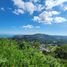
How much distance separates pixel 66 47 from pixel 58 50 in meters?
5.17

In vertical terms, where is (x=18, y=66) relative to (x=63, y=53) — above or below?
above

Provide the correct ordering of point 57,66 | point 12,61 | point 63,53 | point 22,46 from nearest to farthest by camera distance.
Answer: point 12,61 → point 57,66 → point 22,46 → point 63,53

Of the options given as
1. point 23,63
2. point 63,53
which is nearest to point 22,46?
point 23,63

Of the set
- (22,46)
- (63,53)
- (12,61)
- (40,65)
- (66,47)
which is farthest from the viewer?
(66,47)

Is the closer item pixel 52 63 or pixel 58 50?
pixel 52 63

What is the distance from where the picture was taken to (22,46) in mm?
17109

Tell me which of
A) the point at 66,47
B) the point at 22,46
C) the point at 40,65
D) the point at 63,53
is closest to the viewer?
the point at 40,65

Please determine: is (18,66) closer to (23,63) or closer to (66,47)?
(23,63)

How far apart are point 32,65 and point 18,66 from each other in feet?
2.58

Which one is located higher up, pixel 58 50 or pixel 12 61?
pixel 12 61

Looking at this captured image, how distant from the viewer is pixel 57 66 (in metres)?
10.5

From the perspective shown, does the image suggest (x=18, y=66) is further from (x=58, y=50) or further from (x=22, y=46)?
(x=58, y=50)

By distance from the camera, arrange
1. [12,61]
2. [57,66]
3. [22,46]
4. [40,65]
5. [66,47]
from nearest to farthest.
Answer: [12,61], [40,65], [57,66], [22,46], [66,47]

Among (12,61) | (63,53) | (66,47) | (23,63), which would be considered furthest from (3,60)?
(66,47)
